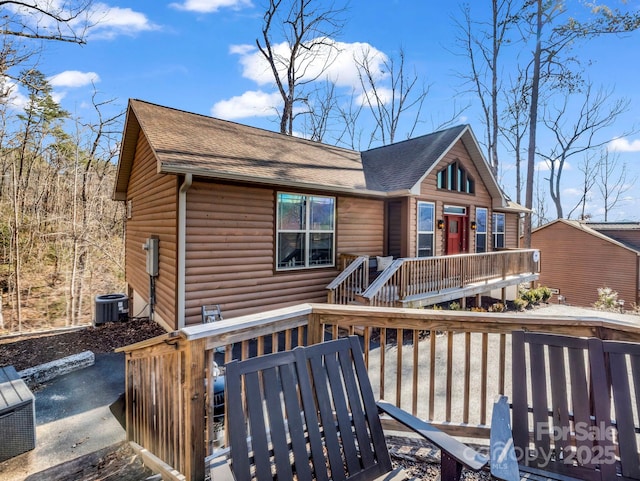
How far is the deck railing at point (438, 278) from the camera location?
712cm

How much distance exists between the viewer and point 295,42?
52.6 feet

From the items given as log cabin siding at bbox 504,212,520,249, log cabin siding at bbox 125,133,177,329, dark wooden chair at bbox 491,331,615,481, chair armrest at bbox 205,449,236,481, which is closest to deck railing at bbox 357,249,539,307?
log cabin siding at bbox 504,212,520,249

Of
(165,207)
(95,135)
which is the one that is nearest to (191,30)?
(95,135)

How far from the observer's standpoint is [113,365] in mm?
5371

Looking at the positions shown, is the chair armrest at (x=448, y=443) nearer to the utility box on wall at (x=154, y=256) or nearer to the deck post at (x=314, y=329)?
the deck post at (x=314, y=329)

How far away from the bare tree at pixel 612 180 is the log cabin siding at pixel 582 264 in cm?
1368

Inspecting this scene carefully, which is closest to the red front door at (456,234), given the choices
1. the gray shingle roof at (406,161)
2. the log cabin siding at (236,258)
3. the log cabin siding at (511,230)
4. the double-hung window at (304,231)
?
the gray shingle roof at (406,161)

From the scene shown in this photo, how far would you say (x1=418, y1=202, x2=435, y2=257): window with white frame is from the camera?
950 cm

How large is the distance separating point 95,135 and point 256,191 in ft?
31.4

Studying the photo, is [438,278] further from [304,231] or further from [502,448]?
[502,448]

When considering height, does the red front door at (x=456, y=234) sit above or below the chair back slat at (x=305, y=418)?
above

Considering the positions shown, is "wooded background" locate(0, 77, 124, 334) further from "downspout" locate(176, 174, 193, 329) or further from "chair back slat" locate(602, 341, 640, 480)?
"chair back slat" locate(602, 341, 640, 480)

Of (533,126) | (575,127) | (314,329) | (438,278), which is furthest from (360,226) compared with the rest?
(575,127)

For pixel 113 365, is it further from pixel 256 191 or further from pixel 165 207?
pixel 256 191
